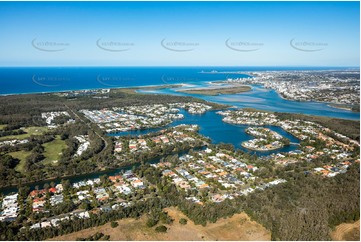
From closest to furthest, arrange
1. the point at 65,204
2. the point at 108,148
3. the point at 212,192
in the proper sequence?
the point at 65,204 < the point at 212,192 < the point at 108,148

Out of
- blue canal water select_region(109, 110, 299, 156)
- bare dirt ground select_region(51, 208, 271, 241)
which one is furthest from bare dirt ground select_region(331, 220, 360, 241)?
blue canal water select_region(109, 110, 299, 156)

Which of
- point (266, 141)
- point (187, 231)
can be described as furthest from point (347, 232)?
point (266, 141)

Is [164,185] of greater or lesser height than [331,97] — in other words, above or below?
below

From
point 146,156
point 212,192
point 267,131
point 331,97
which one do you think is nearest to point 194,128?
point 267,131

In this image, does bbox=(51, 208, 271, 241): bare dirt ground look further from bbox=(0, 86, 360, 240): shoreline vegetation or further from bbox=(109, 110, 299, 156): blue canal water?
bbox=(109, 110, 299, 156): blue canal water

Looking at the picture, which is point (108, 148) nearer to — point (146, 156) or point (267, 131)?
point (146, 156)

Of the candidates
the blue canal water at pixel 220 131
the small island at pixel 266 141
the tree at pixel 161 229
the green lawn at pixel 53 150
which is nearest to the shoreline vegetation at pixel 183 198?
the tree at pixel 161 229

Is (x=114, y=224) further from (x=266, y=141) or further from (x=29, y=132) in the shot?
(x=29, y=132)
